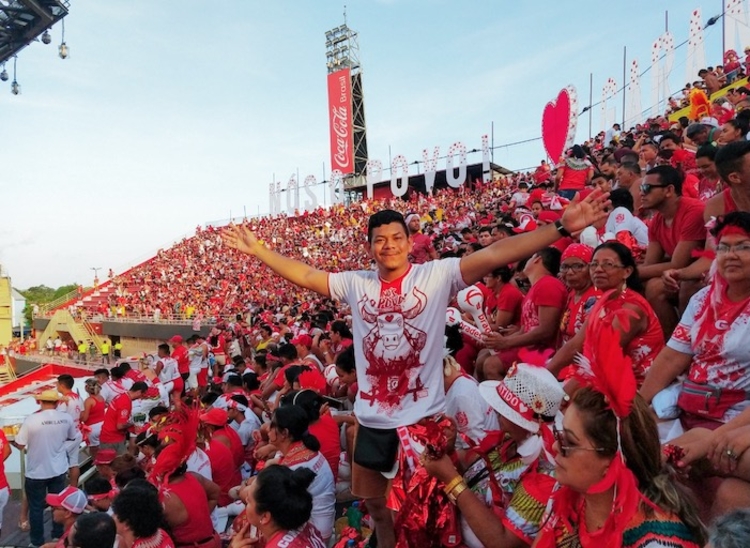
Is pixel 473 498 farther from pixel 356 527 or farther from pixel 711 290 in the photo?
pixel 356 527

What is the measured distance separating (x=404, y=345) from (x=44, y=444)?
224 inches

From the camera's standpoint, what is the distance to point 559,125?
1326 centimetres

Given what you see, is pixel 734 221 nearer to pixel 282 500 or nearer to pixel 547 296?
pixel 547 296

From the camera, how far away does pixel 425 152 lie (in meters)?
36.5

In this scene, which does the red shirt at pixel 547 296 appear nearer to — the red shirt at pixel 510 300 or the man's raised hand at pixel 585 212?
the red shirt at pixel 510 300

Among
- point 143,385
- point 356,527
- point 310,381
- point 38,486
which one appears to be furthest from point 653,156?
point 38,486

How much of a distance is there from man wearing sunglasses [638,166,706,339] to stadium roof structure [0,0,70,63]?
19133 millimetres

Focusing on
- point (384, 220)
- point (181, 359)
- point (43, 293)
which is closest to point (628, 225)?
point (384, 220)

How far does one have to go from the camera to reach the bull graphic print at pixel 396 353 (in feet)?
8.31

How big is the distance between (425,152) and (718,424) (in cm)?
3531

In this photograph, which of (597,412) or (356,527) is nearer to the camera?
(597,412)

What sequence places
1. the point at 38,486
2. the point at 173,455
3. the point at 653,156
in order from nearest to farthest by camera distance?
the point at 173,455 → the point at 38,486 → the point at 653,156

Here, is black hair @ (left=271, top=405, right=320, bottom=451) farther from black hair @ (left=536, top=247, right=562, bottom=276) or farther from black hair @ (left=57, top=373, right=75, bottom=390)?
black hair @ (left=57, top=373, right=75, bottom=390)

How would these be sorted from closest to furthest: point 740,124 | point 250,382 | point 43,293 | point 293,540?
point 293,540
point 740,124
point 250,382
point 43,293
